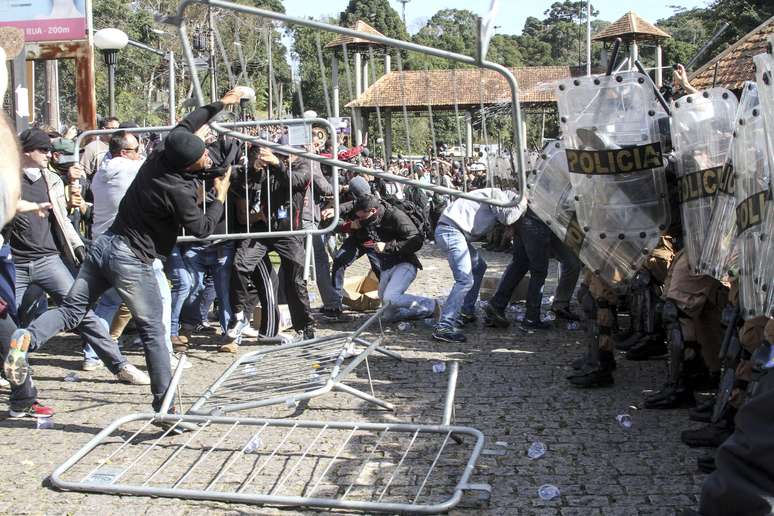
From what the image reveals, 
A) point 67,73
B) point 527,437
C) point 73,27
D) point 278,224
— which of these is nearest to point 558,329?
point 278,224

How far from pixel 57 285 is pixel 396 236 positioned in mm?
3238

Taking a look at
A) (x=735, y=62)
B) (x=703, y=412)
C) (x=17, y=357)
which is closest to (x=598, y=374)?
(x=703, y=412)

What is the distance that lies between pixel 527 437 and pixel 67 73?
35.4 metres

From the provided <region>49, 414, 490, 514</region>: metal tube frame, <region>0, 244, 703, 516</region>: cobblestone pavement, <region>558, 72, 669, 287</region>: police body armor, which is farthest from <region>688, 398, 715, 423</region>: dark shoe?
<region>49, 414, 490, 514</region>: metal tube frame

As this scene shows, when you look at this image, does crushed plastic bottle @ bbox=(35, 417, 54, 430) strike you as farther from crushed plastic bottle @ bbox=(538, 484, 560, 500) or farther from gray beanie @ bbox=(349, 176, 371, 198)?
gray beanie @ bbox=(349, 176, 371, 198)

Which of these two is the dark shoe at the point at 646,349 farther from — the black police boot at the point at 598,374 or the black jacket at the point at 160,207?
the black jacket at the point at 160,207

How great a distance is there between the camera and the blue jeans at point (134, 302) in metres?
5.50

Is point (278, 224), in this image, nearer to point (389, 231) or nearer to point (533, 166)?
point (389, 231)

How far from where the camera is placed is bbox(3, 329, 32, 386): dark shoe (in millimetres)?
5293

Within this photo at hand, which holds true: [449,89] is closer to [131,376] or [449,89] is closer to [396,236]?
[396,236]

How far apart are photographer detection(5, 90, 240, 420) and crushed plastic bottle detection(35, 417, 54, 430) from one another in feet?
1.45

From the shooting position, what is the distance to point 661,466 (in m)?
4.74

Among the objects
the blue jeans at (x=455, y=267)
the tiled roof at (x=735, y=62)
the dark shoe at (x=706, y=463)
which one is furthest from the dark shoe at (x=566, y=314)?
the tiled roof at (x=735, y=62)

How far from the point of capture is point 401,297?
906 cm
